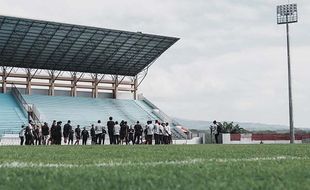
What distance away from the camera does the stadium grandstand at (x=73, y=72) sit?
45.0 m

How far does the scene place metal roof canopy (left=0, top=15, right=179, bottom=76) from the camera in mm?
44184

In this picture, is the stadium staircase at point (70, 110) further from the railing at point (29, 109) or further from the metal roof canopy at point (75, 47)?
the metal roof canopy at point (75, 47)

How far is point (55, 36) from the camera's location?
1806 inches

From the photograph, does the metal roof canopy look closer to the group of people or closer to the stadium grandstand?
the stadium grandstand

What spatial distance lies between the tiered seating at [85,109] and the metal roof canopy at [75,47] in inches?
127

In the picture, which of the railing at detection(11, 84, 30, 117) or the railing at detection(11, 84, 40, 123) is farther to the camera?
the railing at detection(11, 84, 30, 117)

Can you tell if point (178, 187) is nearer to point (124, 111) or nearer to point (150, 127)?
point (150, 127)

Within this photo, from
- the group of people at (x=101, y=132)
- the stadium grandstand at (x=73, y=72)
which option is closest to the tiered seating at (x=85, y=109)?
the stadium grandstand at (x=73, y=72)

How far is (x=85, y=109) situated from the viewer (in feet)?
168

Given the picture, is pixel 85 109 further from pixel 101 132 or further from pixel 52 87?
pixel 101 132

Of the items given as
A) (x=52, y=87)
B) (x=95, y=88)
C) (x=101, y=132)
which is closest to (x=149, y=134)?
(x=101, y=132)

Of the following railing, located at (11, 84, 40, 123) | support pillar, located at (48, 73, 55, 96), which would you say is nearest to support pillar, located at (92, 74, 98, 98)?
support pillar, located at (48, 73, 55, 96)

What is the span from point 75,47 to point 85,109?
6.23m

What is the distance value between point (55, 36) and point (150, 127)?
1920cm
